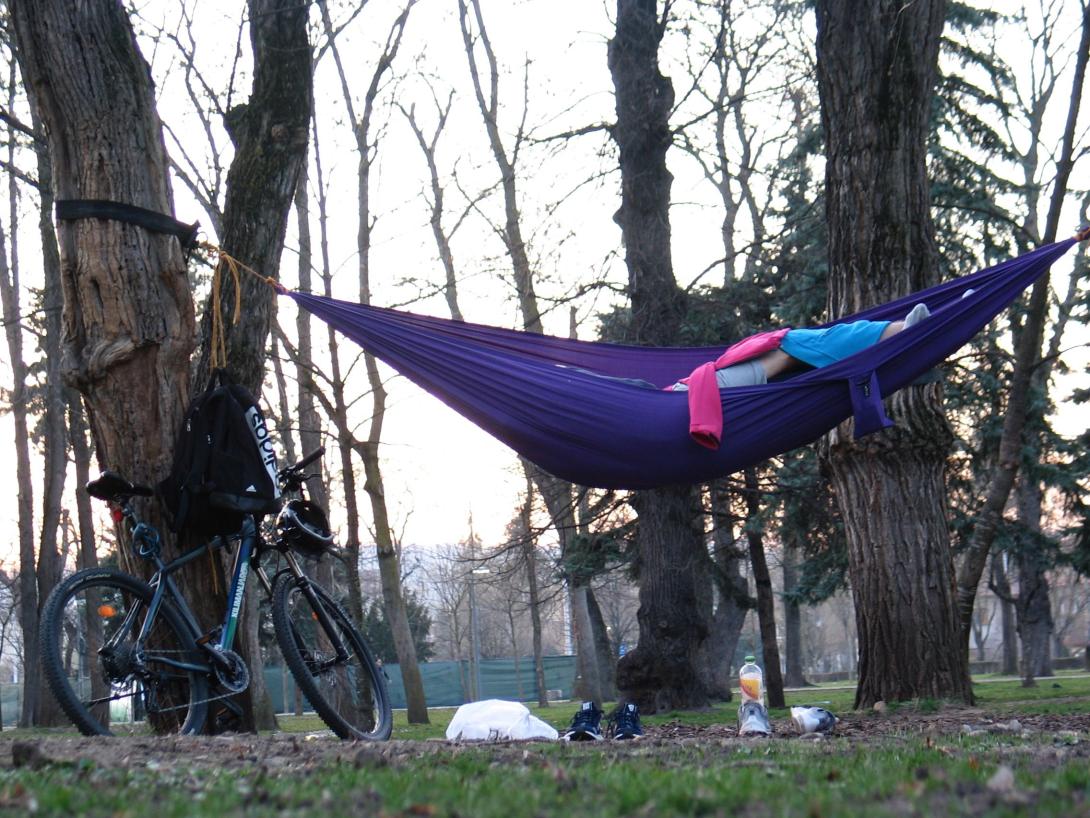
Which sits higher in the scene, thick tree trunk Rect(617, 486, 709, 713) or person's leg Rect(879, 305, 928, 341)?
person's leg Rect(879, 305, 928, 341)

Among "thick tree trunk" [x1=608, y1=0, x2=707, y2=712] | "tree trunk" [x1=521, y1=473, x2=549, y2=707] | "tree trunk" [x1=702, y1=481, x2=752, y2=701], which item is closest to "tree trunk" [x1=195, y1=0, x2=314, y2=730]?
"thick tree trunk" [x1=608, y1=0, x2=707, y2=712]

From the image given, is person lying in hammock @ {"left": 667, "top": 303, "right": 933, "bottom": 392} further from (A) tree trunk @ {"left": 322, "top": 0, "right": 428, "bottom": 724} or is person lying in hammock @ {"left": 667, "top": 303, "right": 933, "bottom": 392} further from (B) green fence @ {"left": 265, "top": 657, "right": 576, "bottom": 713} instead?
(B) green fence @ {"left": 265, "top": 657, "right": 576, "bottom": 713}

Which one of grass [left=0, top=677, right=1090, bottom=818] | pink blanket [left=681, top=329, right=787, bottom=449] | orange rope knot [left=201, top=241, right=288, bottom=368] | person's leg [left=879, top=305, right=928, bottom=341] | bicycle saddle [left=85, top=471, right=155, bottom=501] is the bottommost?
grass [left=0, top=677, right=1090, bottom=818]

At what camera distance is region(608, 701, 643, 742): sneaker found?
536 centimetres

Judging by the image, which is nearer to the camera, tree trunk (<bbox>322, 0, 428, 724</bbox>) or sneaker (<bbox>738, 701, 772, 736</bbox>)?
sneaker (<bbox>738, 701, 772, 736</bbox>)

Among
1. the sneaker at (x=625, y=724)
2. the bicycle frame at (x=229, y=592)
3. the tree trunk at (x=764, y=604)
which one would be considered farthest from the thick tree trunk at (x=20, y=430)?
the sneaker at (x=625, y=724)

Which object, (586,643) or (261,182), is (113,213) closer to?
(261,182)

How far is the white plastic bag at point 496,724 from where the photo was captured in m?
5.16

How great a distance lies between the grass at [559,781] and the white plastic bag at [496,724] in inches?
36.2

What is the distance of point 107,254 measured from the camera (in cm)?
513

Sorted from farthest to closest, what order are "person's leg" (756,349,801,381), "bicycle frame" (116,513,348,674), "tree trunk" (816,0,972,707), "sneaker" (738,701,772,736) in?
"tree trunk" (816,0,972,707) < "person's leg" (756,349,801,381) < "sneaker" (738,701,772,736) < "bicycle frame" (116,513,348,674)

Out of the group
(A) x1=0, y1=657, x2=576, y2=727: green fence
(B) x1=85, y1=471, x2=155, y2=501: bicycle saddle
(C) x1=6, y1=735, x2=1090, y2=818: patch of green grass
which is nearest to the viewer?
(C) x1=6, y1=735, x2=1090, y2=818: patch of green grass

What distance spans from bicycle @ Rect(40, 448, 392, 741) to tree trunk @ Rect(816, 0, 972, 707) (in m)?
3.38

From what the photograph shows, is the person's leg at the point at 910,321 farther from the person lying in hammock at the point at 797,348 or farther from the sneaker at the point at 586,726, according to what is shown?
the sneaker at the point at 586,726
